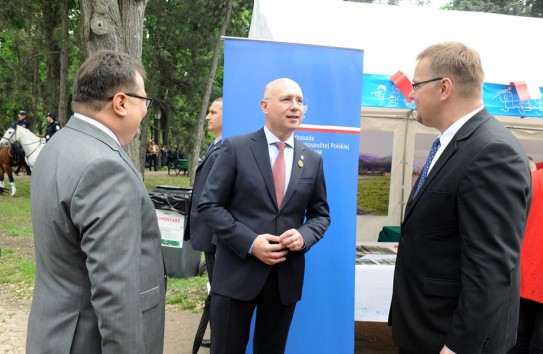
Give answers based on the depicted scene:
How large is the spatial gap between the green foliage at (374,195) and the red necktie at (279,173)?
3.49 m

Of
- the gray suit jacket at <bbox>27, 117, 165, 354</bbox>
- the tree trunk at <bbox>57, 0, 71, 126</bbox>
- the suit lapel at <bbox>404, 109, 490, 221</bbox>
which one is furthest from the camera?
the tree trunk at <bbox>57, 0, 71, 126</bbox>

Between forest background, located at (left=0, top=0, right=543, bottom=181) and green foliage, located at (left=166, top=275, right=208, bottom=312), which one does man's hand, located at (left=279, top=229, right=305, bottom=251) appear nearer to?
green foliage, located at (left=166, top=275, right=208, bottom=312)

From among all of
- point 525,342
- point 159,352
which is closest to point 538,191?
point 525,342

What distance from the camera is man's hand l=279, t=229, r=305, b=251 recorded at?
251cm

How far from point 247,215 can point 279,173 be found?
309mm

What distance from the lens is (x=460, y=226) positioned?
5.66ft

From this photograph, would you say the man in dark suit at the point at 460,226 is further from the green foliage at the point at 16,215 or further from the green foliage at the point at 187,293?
the green foliage at the point at 16,215

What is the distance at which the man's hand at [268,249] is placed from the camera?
97.2 inches

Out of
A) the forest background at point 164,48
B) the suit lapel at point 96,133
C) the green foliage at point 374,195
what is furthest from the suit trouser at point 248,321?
the forest background at point 164,48

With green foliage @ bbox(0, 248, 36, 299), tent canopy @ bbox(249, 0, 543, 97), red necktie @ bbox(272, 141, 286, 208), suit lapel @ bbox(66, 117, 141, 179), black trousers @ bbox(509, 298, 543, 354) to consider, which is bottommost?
green foliage @ bbox(0, 248, 36, 299)

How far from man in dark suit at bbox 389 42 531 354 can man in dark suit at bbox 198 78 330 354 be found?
712 millimetres

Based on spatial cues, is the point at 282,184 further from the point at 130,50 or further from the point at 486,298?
the point at 130,50

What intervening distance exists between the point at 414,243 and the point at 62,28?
15.2 m

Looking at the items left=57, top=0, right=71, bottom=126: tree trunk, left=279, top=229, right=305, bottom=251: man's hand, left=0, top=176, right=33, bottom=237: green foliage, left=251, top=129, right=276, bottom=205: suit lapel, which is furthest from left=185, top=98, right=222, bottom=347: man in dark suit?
left=57, top=0, right=71, bottom=126: tree trunk
